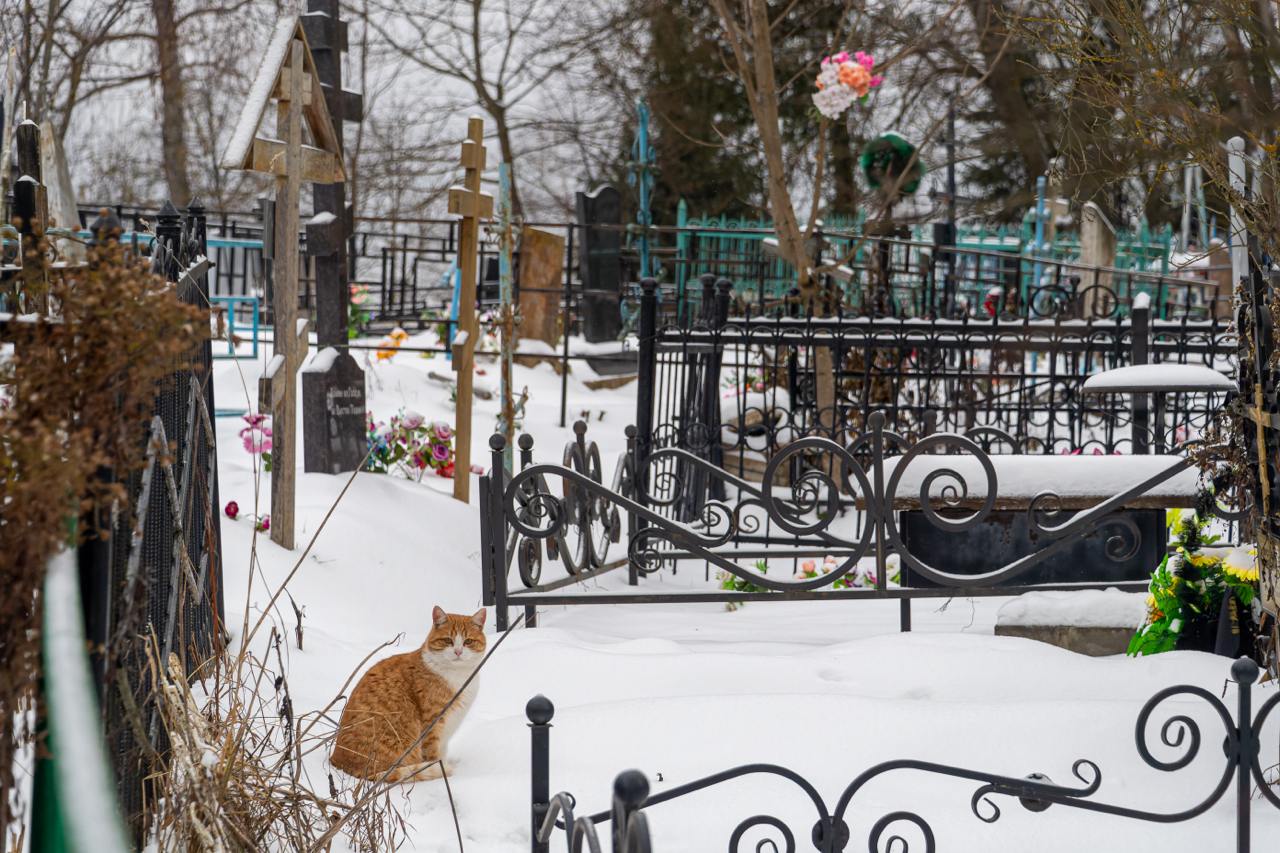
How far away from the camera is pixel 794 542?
578 cm

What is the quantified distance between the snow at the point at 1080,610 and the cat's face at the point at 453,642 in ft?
6.08

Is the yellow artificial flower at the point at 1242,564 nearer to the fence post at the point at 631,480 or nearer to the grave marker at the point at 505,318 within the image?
the fence post at the point at 631,480

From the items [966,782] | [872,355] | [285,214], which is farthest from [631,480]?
[966,782]

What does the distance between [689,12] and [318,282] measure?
50.6 feet

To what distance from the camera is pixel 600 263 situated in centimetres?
1386

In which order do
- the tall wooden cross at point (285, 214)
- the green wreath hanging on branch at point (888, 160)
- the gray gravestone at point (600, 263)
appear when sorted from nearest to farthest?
the tall wooden cross at point (285, 214), the gray gravestone at point (600, 263), the green wreath hanging on branch at point (888, 160)

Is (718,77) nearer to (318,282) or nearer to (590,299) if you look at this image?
(590,299)

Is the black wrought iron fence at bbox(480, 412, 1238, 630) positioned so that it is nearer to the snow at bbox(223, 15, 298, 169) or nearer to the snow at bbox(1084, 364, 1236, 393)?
the snow at bbox(1084, 364, 1236, 393)

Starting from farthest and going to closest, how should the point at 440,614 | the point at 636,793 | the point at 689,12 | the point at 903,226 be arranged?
the point at 689,12, the point at 903,226, the point at 440,614, the point at 636,793

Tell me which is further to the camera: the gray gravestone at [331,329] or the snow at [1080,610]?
the gray gravestone at [331,329]

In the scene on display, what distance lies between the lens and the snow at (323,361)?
6.48 metres

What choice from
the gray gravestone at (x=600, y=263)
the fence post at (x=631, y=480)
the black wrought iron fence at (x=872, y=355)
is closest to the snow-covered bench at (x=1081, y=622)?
the black wrought iron fence at (x=872, y=355)

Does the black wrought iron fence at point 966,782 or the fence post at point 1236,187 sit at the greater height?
the fence post at point 1236,187

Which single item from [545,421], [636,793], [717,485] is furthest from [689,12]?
[636,793]
